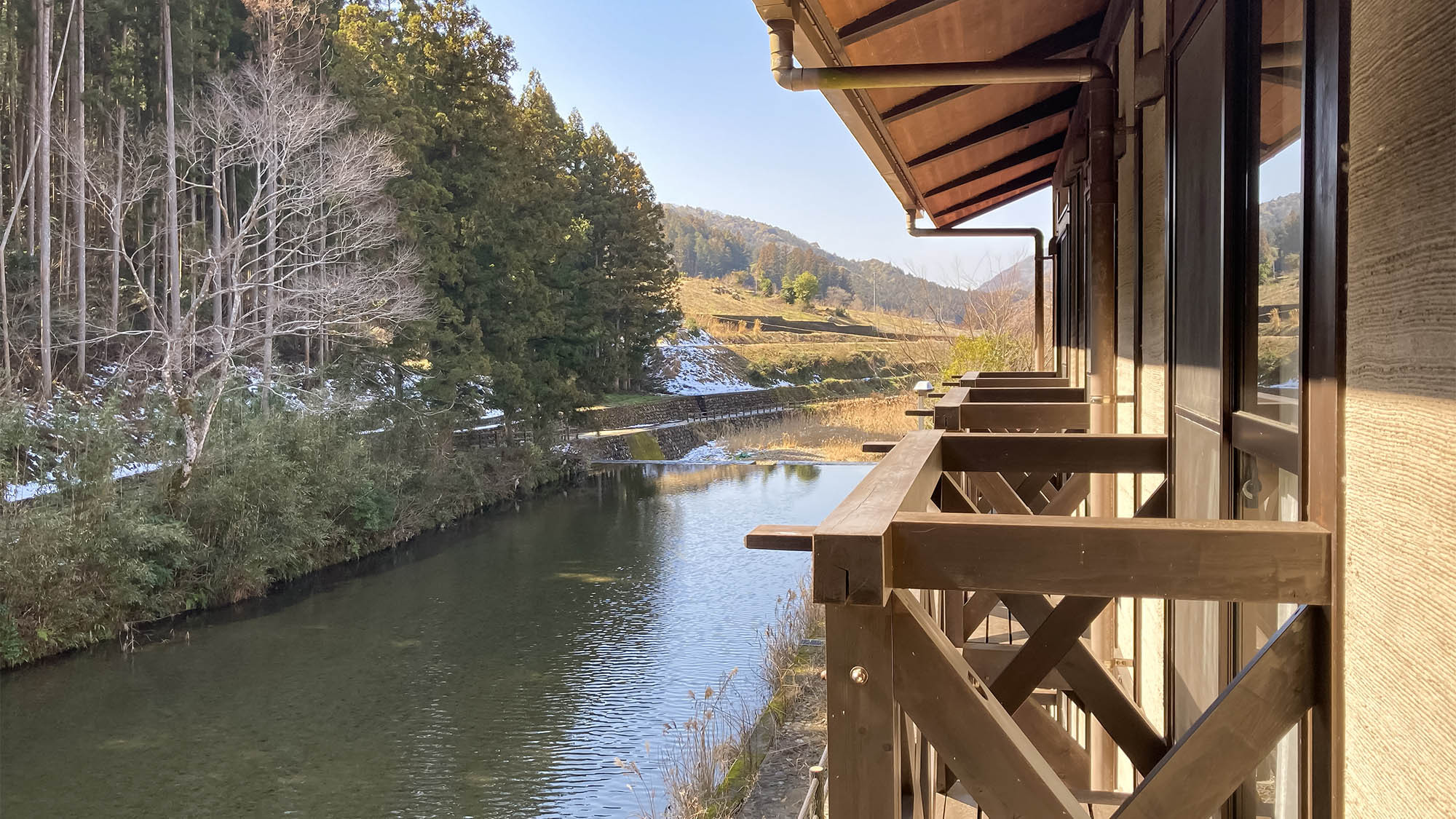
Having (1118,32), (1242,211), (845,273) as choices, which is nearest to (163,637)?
(1118,32)

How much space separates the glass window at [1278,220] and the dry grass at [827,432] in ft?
64.0

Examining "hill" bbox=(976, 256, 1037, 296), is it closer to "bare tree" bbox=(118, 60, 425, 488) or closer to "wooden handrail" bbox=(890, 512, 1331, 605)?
"bare tree" bbox=(118, 60, 425, 488)

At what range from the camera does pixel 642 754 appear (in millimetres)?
7613

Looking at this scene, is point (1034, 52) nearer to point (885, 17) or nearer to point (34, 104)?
point (885, 17)

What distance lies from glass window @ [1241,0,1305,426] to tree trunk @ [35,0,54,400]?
1475cm

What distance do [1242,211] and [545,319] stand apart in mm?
17991

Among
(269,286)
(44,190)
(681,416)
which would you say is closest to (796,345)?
(681,416)

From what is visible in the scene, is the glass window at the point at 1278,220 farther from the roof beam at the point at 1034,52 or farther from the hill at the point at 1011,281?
the hill at the point at 1011,281

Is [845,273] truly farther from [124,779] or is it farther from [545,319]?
[124,779]

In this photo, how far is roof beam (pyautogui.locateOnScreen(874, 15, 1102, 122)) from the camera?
3701 mm

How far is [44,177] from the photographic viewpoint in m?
13.6

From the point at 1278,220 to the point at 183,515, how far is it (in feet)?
41.2

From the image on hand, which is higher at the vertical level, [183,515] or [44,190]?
[44,190]

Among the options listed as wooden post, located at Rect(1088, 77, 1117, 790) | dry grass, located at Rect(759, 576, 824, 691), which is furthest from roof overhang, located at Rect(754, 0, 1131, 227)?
dry grass, located at Rect(759, 576, 824, 691)
